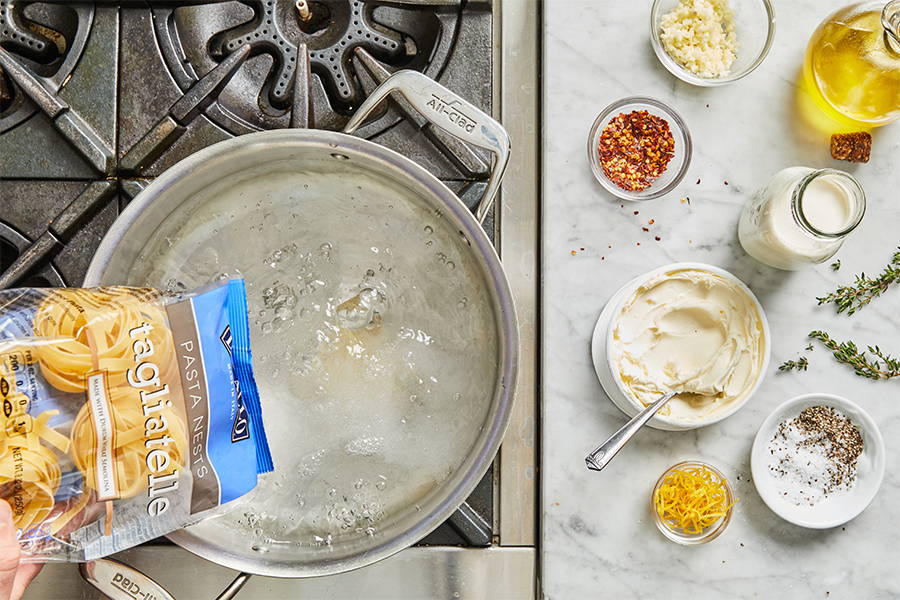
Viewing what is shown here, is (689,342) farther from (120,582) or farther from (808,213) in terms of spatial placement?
(120,582)

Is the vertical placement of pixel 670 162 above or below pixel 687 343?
above

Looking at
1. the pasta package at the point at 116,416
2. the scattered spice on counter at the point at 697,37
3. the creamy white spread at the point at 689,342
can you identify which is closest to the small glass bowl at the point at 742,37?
the scattered spice on counter at the point at 697,37

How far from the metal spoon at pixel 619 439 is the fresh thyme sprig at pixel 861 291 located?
0.25m

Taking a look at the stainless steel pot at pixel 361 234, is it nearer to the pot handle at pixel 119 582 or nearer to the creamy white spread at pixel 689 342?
the pot handle at pixel 119 582

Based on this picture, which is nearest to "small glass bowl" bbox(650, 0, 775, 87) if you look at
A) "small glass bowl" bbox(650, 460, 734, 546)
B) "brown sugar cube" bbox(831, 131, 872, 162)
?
"brown sugar cube" bbox(831, 131, 872, 162)

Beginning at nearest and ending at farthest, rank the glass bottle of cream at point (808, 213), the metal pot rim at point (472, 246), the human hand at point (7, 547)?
1. the human hand at point (7, 547)
2. the metal pot rim at point (472, 246)
3. the glass bottle of cream at point (808, 213)

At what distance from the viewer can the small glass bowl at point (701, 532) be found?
2.81 feet

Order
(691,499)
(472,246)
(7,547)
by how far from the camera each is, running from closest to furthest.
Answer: (7,547) < (472,246) < (691,499)

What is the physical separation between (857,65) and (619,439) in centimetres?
49

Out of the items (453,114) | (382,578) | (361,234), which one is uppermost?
(453,114)

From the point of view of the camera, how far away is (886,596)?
889 millimetres

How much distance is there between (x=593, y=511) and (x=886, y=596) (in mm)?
357

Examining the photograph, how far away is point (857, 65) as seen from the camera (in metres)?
0.85

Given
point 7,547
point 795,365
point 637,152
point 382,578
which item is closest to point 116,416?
point 7,547
